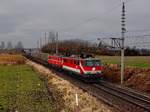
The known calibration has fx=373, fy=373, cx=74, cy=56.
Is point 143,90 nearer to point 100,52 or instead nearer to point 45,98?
point 45,98

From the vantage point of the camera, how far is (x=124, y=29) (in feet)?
119

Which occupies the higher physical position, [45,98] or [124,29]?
[124,29]

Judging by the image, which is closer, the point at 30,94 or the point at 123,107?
the point at 123,107

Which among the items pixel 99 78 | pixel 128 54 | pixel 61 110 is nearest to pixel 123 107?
pixel 61 110

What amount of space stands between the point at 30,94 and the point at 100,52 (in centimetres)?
5444

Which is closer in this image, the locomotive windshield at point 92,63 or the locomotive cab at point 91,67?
the locomotive cab at point 91,67

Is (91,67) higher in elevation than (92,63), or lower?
lower

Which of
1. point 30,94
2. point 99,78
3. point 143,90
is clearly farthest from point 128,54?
point 30,94

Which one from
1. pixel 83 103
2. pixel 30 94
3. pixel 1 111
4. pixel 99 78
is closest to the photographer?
pixel 1 111

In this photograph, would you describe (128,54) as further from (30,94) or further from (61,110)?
(61,110)

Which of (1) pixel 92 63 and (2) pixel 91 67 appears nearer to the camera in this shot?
(2) pixel 91 67

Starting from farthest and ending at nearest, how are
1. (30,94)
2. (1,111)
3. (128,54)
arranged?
(128,54) → (30,94) → (1,111)

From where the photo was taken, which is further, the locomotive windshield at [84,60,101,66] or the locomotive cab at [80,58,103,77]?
the locomotive windshield at [84,60,101,66]

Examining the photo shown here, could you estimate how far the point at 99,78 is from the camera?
4050 centimetres
